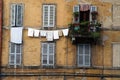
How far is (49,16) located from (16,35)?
2571 mm

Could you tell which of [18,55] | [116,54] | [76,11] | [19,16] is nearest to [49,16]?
[76,11]

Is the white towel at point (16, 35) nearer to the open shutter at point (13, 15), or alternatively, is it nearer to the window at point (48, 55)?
the open shutter at point (13, 15)

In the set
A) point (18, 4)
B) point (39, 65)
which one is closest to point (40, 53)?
point (39, 65)

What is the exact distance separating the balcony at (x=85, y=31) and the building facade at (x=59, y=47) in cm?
18

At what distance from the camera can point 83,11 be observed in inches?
1517

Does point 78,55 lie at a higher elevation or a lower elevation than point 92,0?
lower

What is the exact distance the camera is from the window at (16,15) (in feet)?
127

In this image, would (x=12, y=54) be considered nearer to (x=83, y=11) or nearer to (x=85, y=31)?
(x=85, y=31)

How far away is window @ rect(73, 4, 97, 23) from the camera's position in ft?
126

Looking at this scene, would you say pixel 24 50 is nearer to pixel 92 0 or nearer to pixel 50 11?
pixel 50 11

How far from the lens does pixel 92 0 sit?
39.0m

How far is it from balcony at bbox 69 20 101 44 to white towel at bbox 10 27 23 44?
11.2 feet

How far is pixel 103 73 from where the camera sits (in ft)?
126

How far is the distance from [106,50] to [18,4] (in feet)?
22.0
